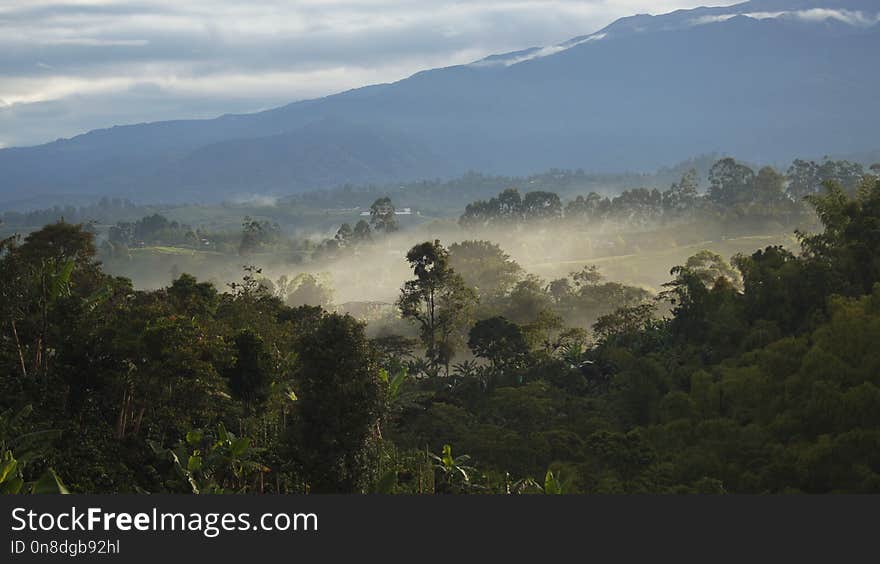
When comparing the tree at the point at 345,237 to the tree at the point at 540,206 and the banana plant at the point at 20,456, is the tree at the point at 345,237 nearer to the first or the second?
the tree at the point at 540,206

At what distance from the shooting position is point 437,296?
155 feet

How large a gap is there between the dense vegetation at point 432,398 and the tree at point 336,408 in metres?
0.03

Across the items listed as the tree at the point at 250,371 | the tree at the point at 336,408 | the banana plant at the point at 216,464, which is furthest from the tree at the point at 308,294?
the tree at the point at 336,408

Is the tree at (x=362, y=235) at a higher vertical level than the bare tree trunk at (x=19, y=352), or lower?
lower

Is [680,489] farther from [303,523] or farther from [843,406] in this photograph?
[303,523]

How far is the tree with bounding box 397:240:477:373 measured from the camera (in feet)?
144

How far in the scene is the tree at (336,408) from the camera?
63.1 ft

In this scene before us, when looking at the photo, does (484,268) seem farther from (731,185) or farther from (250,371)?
(731,185)

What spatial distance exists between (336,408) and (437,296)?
28309 millimetres

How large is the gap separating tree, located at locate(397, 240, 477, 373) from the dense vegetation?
17.5ft

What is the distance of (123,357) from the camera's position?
21.5 meters

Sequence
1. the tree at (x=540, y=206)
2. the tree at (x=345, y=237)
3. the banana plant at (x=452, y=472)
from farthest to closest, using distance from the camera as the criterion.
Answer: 1. the tree at (x=540, y=206)
2. the tree at (x=345, y=237)
3. the banana plant at (x=452, y=472)

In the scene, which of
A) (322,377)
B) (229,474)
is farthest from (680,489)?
(229,474)

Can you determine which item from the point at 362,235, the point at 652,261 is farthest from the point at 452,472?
the point at 362,235
